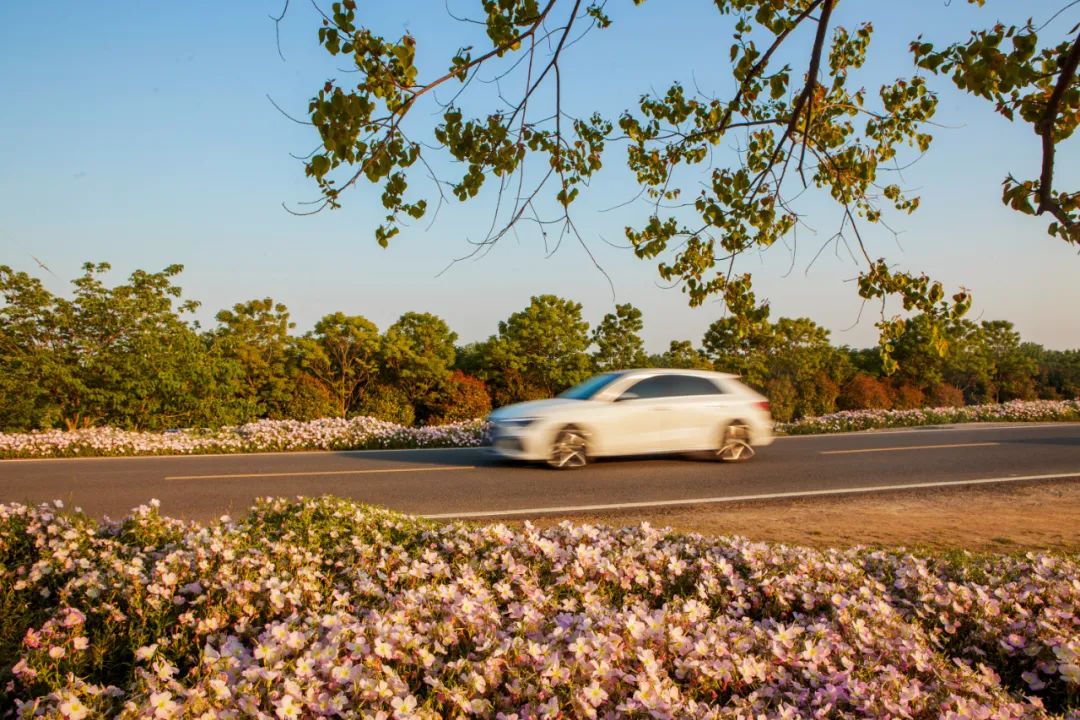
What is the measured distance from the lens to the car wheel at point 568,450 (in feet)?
38.9

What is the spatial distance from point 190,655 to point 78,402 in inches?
681

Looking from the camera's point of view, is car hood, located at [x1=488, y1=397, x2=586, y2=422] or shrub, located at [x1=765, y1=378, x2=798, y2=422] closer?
car hood, located at [x1=488, y1=397, x2=586, y2=422]

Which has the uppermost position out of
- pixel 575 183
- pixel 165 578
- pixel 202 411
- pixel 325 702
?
pixel 575 183

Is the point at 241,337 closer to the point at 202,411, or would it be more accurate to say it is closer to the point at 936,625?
the point at 202,411

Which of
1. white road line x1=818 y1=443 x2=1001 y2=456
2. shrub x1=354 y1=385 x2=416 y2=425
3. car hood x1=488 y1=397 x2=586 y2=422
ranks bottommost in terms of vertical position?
white road line x1=818 y1=443 x2=1001 y2=456

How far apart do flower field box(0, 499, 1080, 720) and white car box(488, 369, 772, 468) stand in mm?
6327

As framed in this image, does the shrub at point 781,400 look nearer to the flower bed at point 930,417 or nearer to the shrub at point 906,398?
the flower bed at point 930,417

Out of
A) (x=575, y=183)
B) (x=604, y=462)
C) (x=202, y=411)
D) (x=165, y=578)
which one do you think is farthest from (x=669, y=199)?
(x=202, y=411)

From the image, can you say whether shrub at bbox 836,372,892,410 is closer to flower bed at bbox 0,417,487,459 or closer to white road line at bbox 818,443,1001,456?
white road line at bbox 818,443,1001,456

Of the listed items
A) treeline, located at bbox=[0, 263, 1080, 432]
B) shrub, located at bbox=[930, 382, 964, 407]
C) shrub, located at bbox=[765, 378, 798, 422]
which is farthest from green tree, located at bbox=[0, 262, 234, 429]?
shrub, located at bbox=[930, 382, 964, 407]

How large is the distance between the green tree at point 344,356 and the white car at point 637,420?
16691 mm

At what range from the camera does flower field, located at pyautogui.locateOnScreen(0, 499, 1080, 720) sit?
302 cm

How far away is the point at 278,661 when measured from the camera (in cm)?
313

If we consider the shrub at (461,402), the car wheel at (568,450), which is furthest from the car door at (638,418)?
the shrub at (461,402)
